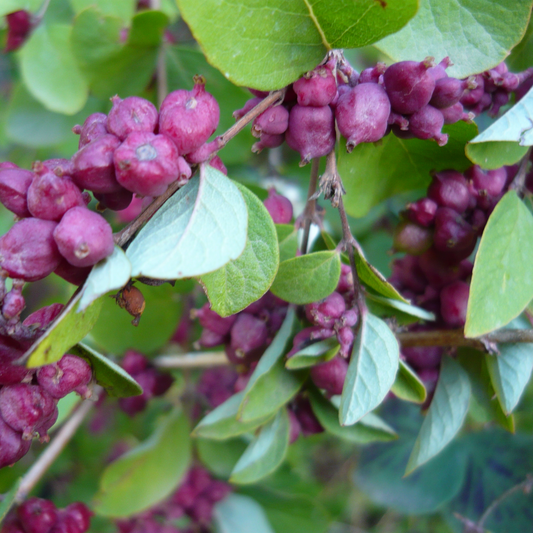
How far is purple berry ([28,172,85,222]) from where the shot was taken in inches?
21.4

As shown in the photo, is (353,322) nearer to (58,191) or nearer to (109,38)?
(58,191)

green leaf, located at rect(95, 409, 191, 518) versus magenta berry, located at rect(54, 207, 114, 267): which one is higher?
magenta berry, located at rect(54, 207, 114, 267)

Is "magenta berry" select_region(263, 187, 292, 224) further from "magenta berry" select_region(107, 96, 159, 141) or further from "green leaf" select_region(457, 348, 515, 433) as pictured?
"green leaf" select_region(457, 348, 515, 433)

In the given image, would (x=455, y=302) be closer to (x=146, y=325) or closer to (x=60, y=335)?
(x=60, y=335)

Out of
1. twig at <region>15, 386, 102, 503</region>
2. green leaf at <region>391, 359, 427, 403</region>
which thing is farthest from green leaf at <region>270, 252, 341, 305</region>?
twig at <region>15, 386, 102, 503</region>

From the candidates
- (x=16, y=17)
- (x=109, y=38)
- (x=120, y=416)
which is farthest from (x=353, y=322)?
(x=120, y=416)

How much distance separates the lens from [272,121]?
2.15 feet

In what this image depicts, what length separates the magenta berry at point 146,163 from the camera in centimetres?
54

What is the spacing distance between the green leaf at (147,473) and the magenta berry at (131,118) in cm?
90

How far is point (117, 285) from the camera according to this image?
496 mm

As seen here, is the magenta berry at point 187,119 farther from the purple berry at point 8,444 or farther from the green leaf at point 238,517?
the green leaf at point 238,517

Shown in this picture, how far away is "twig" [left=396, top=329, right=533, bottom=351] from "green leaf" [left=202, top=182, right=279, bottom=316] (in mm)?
332

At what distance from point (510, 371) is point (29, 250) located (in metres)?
0.70

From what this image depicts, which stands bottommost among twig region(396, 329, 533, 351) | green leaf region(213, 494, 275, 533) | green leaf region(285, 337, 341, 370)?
green leaf region(213, 494, 275, 533)
